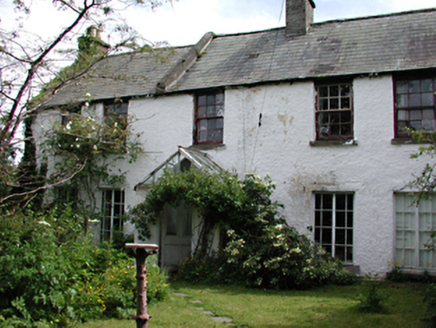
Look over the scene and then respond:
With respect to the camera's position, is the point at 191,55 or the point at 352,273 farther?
the point at 191,55

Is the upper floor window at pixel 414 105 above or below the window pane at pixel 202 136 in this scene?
above

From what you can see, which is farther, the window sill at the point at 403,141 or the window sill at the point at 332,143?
the window sill at the point at 332,143

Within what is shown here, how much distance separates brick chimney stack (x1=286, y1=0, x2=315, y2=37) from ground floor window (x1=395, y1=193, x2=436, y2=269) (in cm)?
656

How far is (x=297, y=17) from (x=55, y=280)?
1189 cm

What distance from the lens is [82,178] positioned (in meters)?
15.0

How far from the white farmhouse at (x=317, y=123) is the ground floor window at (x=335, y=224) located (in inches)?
1.0

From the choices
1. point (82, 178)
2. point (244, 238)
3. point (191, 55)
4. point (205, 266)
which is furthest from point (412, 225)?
point (82, 178)

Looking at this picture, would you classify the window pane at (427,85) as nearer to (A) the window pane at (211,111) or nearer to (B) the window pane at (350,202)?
(B) the window pane at (350,202)

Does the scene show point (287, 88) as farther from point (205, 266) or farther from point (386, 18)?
point (205, 266)

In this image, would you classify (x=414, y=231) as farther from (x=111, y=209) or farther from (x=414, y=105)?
(x=111, y=209)

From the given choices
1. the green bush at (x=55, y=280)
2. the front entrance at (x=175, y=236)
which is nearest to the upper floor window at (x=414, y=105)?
the front entrance at (x=175, y=236)

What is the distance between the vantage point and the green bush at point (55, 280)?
6527 millimetres

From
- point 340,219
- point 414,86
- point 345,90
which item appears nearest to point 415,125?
point 414,86

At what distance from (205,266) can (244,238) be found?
1.17 meters
